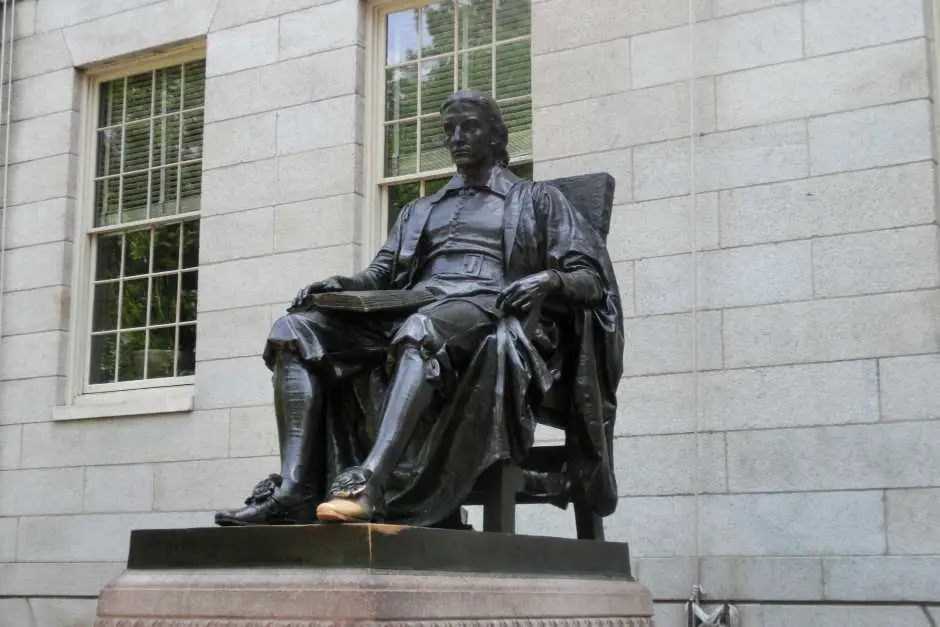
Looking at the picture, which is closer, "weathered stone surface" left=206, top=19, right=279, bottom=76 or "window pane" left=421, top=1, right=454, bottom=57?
"window pane" left=421, top=1, right=454, bottom=57

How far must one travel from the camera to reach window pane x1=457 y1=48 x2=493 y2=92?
9.64m

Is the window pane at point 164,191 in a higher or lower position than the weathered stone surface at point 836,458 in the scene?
higher

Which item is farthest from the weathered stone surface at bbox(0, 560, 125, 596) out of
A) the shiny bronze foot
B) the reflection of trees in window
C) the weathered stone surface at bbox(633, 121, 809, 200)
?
the shiny bronze foot

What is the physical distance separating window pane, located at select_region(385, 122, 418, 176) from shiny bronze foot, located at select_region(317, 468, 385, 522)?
17.8ft

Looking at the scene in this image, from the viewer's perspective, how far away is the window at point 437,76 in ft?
31.1

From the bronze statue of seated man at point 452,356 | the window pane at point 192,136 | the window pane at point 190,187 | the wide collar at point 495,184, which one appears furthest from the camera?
the window pane at point 192,136

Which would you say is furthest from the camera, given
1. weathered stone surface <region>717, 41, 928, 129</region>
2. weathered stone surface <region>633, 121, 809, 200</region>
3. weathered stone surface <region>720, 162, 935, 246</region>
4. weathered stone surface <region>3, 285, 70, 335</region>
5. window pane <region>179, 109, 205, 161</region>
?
weathered stone surface <region>3, 285, 70, 335</region>

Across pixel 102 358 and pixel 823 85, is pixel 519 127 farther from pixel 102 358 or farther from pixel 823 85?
pixel 102 358

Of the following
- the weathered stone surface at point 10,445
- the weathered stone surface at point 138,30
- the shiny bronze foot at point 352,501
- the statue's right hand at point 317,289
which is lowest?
the shiny bronze foot at point 352,501

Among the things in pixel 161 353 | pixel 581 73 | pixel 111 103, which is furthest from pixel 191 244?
pixel 581 73

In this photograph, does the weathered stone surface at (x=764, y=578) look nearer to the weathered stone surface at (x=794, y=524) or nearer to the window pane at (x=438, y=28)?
the weathered stone surface at (x=794, y=524)

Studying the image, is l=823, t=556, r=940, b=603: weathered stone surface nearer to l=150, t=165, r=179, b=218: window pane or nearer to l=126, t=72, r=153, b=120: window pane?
l=150, t=165, r=179, b=218: window pane

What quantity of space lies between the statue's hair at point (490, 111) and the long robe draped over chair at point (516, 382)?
165mm

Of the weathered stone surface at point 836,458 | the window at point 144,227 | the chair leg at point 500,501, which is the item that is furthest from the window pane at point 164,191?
the chair leg at point 500,501
